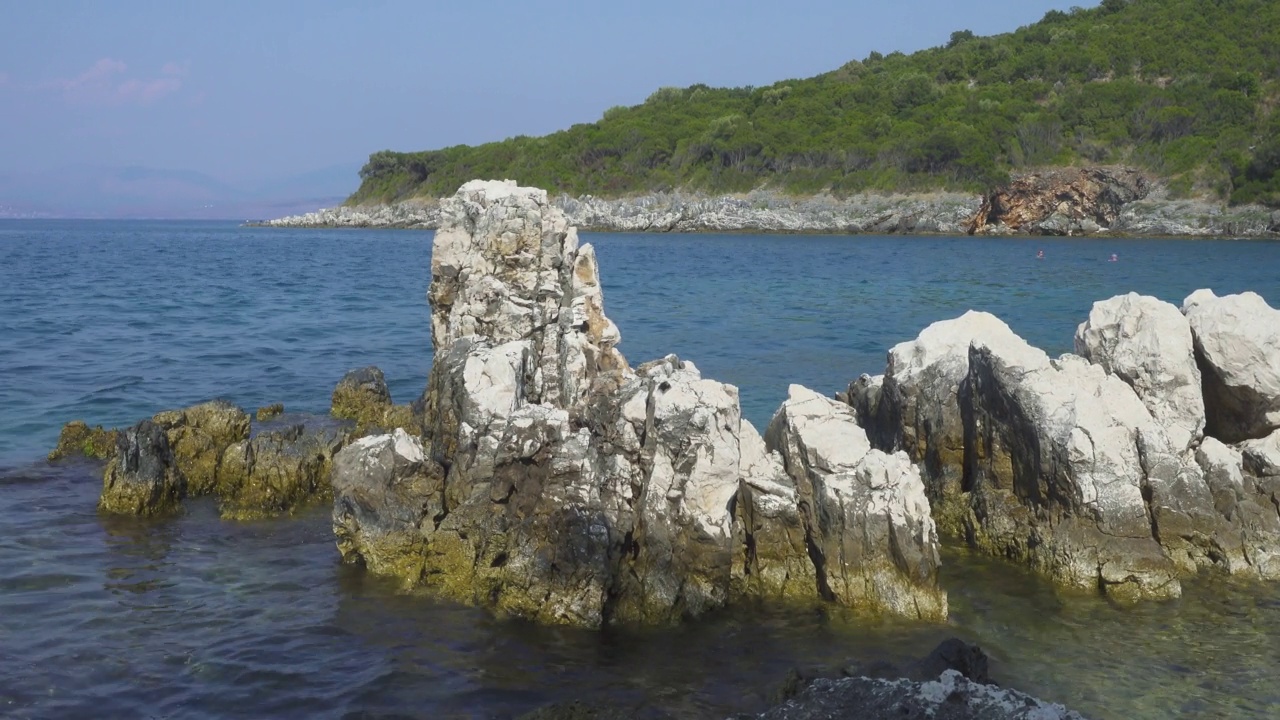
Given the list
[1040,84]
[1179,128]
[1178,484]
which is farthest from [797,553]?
[1040,84]

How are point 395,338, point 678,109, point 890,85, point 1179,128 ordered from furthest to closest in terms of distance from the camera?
1. point 678,109
2. point 890,85
3. point 1179,128
4. point 395,338

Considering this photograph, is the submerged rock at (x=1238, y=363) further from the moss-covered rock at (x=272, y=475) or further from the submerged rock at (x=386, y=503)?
A: the moss-covered rock at (x=272, y=475)

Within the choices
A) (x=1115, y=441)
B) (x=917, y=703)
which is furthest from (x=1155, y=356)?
(x=917, y=703)

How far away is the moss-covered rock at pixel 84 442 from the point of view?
1528 centimetres

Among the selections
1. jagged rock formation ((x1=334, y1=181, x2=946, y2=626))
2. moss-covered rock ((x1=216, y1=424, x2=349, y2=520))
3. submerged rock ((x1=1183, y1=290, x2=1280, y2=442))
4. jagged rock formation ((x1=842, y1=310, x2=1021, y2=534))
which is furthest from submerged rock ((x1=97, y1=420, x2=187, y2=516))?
submerged rock ((x1=1183, y1=290, x2=1280, y2=442))

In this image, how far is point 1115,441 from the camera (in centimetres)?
1095

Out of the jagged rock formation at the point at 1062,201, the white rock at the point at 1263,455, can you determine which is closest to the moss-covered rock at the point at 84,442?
the white rock at the point at 1263,455

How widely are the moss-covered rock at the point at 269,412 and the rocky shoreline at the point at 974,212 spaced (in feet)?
223

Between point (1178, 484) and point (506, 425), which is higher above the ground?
point (506, 425)

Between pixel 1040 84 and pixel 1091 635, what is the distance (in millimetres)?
97691

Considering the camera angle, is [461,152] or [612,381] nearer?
[612,381]

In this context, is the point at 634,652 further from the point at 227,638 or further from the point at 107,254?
the point at 107,254

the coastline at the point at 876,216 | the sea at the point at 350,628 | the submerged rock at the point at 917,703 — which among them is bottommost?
the sea at the point at 350,628

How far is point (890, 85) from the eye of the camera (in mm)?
109312
